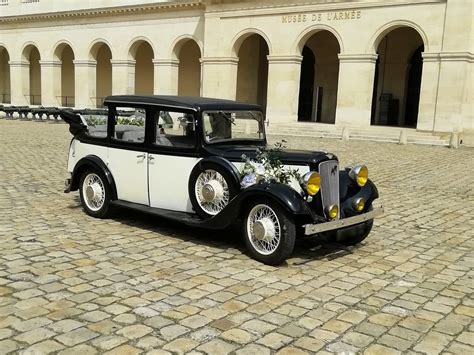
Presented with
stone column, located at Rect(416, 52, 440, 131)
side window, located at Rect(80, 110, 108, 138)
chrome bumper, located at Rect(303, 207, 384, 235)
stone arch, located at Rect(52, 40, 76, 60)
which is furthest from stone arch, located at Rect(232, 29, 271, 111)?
chrome bumper, located at Rect(303, 207, 384, 235)

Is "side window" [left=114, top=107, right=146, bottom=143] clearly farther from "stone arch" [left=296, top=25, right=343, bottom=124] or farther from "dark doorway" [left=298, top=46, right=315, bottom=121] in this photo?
"dark doorway" [left=298, top=46, right=315, bottom=121]

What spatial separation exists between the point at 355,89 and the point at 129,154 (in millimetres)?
20079

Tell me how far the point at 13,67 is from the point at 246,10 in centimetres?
2253

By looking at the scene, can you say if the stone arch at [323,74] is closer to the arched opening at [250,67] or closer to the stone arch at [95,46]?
the arched opening at [250,67]

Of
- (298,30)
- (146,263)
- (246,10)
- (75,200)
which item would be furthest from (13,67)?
(146,263)

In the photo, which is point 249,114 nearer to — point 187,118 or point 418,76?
point 187,118

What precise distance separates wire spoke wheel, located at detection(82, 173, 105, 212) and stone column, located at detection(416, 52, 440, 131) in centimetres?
1909

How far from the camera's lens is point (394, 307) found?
4.33m

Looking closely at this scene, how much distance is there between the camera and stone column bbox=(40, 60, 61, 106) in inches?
1502

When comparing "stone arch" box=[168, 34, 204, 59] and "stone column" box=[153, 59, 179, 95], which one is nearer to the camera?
"stone arch" box=[168, 34, 204, 59]

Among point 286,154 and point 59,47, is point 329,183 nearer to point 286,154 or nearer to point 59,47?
point 286,154

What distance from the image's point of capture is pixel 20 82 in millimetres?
40500

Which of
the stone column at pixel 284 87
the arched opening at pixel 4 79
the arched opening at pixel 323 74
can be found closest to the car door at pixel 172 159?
the stone column at pixel 284 87

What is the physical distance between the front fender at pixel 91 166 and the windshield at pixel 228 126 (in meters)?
1.61
